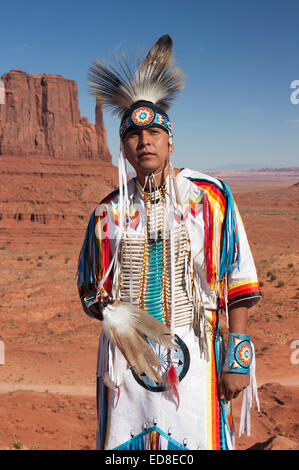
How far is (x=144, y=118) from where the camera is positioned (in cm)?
205

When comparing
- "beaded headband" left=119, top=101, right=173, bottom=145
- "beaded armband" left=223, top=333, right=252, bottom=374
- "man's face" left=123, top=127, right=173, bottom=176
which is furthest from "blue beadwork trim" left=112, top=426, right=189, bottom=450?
"beaded headband" left=119, top=101, right=173, bottom=145

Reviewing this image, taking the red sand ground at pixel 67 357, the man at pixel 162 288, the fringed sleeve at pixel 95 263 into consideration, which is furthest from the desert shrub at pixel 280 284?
the fringed sleeve at pixel 95 263

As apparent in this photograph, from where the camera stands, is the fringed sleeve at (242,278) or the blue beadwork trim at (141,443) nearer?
the blue beadwork trim at (141,443)

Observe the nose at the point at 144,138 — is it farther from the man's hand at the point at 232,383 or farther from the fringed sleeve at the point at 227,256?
the man's hand at the point at 232,383

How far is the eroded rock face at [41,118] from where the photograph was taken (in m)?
55.9

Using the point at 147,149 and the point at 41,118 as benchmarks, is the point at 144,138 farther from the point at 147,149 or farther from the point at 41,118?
the point at 41,118

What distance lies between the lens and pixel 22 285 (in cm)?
2050

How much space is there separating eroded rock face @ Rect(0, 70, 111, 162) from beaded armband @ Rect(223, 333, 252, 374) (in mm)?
56094

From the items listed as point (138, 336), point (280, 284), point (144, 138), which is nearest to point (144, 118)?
point (144, 138)

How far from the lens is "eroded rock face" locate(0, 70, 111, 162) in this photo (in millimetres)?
55875

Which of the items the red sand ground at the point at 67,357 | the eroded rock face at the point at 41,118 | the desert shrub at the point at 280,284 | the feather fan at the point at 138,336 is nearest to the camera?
the feather fan at the point at 138,336

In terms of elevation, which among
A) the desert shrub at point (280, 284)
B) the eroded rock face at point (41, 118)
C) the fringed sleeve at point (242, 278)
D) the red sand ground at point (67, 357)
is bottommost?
the red sand ground at point (67, 357)
